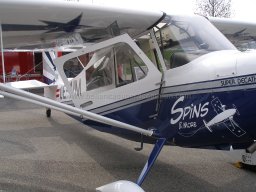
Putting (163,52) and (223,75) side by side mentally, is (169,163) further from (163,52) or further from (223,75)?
(223,75)

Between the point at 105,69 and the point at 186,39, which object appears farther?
the point at 105,69

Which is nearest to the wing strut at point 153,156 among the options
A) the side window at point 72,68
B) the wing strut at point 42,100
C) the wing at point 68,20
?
the wing strut at point 42,100

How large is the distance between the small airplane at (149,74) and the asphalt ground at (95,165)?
0.56 m

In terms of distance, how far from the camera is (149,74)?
423 centimetres

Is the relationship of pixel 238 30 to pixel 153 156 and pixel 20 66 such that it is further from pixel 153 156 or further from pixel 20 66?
pixel 20 66

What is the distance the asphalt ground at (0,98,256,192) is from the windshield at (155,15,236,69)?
1633mm

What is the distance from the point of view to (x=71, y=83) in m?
5.23

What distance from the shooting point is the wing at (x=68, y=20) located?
4090 millimetres

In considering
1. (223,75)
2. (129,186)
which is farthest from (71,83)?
(223,75)

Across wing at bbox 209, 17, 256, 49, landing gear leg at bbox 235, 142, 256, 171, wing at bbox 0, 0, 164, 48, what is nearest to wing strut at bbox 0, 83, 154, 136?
wing at bbox 0, 0, 164, 48

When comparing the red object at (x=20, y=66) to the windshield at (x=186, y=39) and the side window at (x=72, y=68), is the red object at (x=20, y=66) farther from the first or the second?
the windshield at (x=186, y=39)

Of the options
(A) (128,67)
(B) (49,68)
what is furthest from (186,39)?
(B) (49,68)

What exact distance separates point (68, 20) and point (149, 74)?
119cm

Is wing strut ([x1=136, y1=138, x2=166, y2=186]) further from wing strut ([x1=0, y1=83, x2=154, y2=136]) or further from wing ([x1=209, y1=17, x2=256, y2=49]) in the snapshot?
wing ([x1=209, y1=17, x2=256, y2=49])
